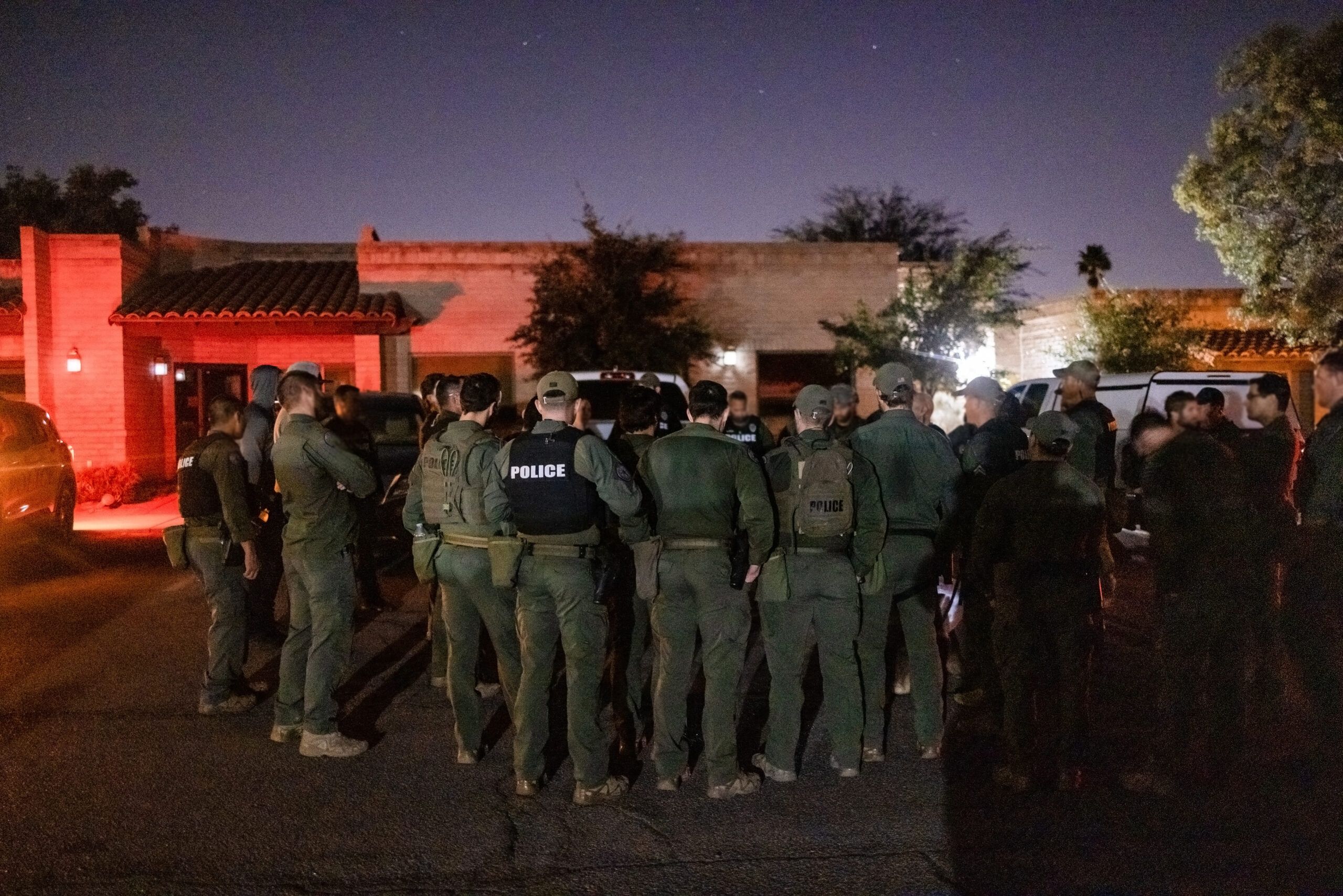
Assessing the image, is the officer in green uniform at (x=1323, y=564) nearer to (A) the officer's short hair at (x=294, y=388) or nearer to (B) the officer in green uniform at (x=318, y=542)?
(B) the officer in green uniform at (x=318, y=542)

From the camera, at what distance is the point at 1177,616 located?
5074mm

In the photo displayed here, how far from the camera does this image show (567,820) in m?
4.82

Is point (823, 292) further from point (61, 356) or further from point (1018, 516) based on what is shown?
point (1018, 516)

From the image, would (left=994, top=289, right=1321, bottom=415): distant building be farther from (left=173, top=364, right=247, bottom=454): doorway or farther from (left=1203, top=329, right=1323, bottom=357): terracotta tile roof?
(left=173, top=364, right=247, bottom=454): doorway

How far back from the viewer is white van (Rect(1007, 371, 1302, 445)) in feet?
37.0

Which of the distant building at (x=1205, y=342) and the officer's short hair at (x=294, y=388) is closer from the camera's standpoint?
the officer's short hair at (x=294, y=388)

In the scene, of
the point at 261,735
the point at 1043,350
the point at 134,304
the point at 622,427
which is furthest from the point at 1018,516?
the point at 1043,350

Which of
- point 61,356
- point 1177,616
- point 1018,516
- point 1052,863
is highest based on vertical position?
point 61,356

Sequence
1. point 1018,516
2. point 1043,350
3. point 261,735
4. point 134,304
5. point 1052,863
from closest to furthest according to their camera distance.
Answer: point 1052,863 < point 1018,516 < point 261,735 < point 134,304 < point 1043,350

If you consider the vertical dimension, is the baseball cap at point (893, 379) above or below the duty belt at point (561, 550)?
above

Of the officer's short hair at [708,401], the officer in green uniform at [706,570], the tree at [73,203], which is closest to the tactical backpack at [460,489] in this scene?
the officer in green uniform at [706,570]

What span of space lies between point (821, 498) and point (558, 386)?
4.53 ft

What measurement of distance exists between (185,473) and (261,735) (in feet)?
5.28

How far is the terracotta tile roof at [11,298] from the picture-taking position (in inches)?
701
